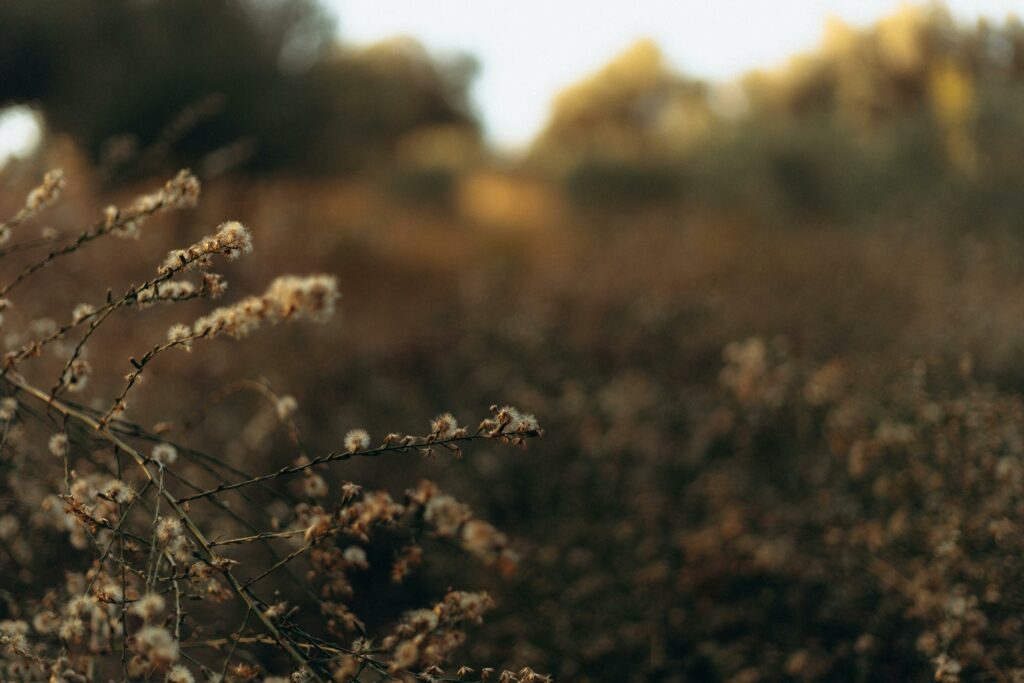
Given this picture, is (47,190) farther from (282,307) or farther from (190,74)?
(190,74)

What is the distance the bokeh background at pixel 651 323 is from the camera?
2479 millimetres

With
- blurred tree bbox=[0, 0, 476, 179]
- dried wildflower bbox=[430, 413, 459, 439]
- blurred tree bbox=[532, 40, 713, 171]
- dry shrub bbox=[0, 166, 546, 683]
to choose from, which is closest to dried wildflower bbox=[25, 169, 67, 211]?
dry shrub bbox=[0, 166, 546, 683]

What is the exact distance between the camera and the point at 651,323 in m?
4.89

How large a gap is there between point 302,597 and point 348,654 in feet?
4.58

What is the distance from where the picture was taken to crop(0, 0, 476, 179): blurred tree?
872 cm

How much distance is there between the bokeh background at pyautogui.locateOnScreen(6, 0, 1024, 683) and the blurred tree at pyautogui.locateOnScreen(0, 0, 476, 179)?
39mm

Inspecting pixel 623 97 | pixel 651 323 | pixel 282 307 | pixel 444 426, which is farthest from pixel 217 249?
pixel 623 97

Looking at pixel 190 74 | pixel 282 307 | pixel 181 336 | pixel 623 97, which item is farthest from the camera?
pixel 623 97

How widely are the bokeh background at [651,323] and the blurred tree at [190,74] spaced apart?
0.04 metres

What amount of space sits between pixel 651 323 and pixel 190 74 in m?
6.11

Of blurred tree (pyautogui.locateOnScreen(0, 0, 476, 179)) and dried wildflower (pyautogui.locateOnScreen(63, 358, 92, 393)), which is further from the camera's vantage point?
blurred tree (pyautogui.locateOnScreen(0, 0, 476, 179))

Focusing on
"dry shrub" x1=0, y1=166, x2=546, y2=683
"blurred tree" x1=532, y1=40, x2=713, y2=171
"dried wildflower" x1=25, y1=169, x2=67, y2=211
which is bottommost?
"dry shrub" x1=0, y1=166, x2=546, y2=683

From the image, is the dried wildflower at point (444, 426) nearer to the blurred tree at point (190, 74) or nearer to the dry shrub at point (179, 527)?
the dry shrub at point (179, 527)

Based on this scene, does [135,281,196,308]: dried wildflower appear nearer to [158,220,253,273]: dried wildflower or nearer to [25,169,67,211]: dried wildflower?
[158,220,253,273]: dried wildflower
